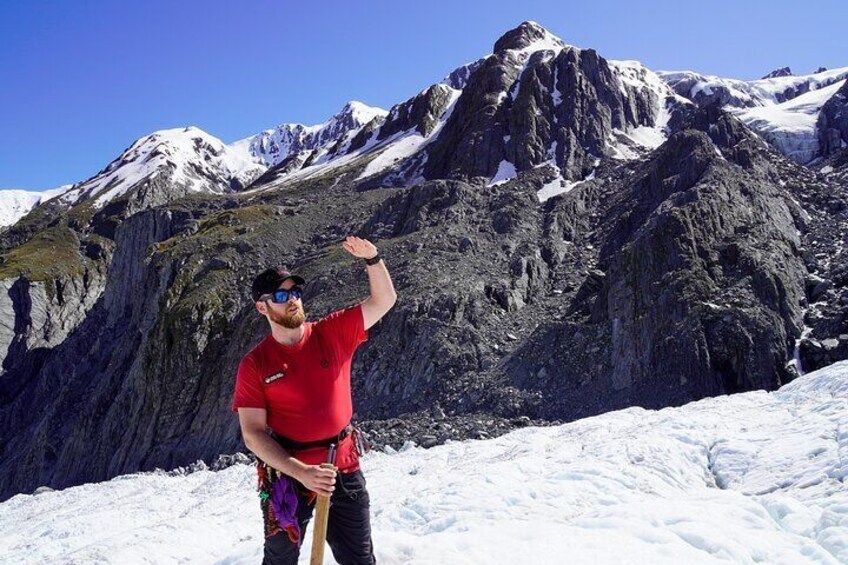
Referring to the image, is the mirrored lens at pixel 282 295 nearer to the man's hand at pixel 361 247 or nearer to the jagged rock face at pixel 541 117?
the man's hand at pixel 361 247

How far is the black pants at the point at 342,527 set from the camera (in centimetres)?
562

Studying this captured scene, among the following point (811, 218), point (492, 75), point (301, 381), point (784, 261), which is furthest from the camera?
point (492, 75)

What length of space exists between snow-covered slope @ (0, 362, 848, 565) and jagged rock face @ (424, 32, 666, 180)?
48.0 m

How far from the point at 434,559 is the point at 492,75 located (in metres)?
87.1

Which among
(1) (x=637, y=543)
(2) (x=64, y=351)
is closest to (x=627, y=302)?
(1) (x=637, y=543)

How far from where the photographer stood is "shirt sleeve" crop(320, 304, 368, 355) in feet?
19.3

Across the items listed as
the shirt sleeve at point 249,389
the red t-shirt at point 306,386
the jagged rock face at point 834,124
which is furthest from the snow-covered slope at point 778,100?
the shirt sleeve at point 249,389

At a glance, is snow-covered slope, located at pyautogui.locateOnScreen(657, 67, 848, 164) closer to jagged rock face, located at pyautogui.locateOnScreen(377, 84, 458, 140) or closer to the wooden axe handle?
jagged rock face, located at pyautogui.locateOnScreen(377, 84, 458, 140)

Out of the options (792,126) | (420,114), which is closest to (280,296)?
(792,126)

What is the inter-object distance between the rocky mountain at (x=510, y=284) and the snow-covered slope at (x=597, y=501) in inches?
258

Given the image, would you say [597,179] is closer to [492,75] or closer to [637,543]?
[492,75]

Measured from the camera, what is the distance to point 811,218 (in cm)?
3972

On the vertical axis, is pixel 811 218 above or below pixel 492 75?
below

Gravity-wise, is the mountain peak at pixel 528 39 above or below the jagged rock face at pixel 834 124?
above
